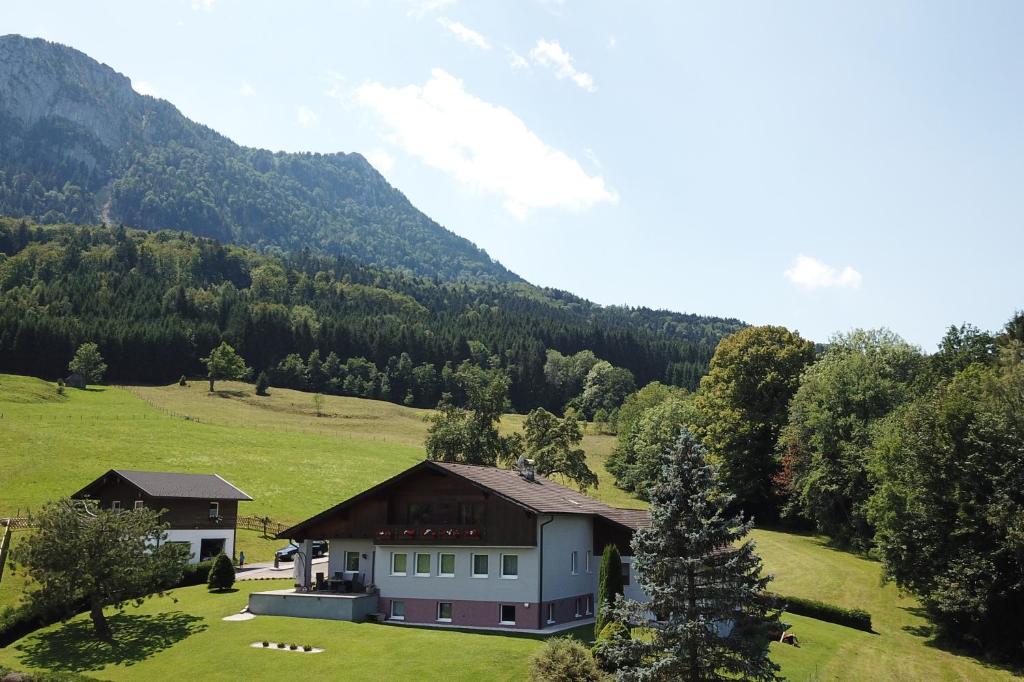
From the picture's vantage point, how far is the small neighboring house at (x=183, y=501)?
55.7 meters

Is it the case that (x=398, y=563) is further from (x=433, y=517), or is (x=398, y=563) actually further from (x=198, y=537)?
(x=198, y=537)

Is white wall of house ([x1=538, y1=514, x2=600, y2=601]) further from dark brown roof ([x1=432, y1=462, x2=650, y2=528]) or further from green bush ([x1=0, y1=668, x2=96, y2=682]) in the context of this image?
green bush ([x1=0, y1=668, x2=96, y2=682])

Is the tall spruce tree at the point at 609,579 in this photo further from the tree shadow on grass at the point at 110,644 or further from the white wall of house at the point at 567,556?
the tree shadow on grass at the point at 110,644

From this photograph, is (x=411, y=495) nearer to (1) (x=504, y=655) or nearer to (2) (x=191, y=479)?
(1) (x=504, y=655)

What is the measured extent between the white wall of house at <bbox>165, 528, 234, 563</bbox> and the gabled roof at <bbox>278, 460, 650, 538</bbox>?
58.2ft

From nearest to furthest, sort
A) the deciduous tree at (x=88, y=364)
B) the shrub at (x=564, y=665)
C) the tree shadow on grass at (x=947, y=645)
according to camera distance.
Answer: the shrub at (x=564, y=665), the tree shadow on grass at (x=947, y=645), the deciduous tree at (x=88, y=364)

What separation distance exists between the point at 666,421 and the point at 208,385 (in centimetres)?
9523

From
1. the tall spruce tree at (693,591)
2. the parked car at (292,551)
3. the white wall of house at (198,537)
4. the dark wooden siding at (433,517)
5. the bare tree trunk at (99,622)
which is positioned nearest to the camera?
the tall spruce tree at (693,591)

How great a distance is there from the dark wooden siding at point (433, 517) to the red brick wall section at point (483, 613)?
2.98 meters

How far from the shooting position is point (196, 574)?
171 ft

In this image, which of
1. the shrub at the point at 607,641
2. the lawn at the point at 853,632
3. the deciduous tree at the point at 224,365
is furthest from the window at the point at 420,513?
the deciduous tree at the point at 224,365

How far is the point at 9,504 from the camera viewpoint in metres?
61.0

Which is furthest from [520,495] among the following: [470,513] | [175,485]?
[175,485]

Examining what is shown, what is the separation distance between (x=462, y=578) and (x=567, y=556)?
18.4 ft
